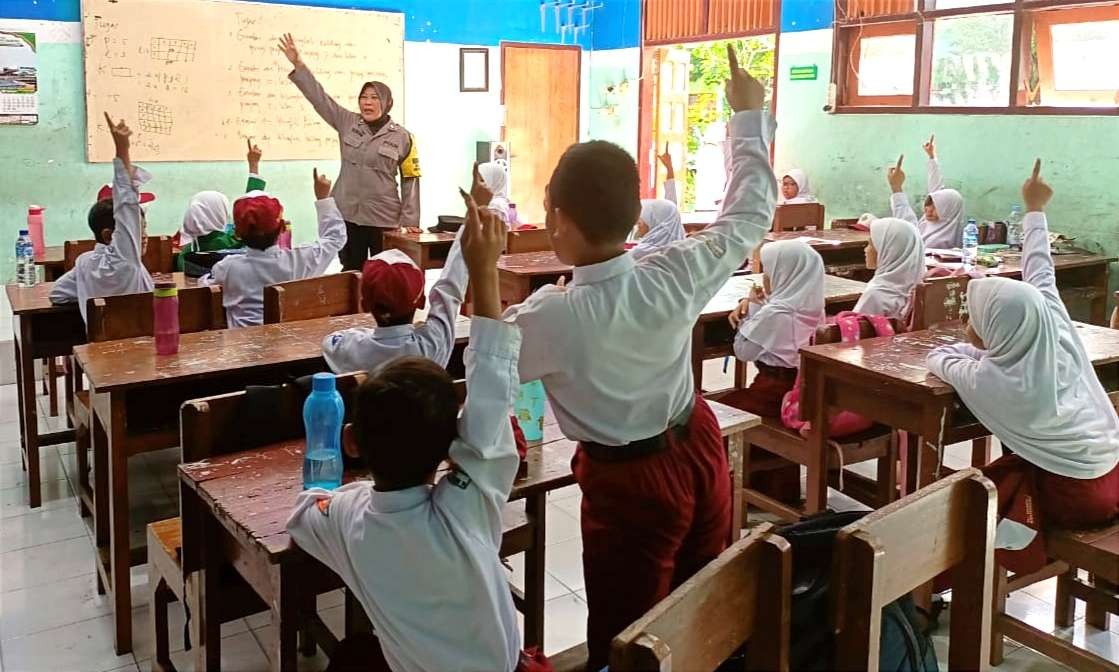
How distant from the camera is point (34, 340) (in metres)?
3.58

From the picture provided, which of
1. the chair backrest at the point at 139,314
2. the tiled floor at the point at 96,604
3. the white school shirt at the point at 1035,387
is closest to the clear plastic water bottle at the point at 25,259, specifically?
the tiled floor at the point at 96,604

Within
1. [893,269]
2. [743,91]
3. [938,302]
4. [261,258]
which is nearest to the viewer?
[743,91]

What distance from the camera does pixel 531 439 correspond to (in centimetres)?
216

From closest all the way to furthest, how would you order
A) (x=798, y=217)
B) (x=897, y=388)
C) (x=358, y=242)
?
(x=897, y=388)
(x=358, y=242)
(x=798, y=217)

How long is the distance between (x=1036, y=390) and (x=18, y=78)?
701 centimetres

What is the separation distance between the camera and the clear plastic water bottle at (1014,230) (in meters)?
6.13

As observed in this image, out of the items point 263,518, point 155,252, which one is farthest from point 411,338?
point 155,252

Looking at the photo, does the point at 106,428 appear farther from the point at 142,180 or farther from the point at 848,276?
the point at 848,276

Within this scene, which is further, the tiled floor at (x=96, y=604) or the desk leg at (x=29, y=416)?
the desk leg at (x=29, y=416)

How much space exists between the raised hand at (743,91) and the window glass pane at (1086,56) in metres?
5.17

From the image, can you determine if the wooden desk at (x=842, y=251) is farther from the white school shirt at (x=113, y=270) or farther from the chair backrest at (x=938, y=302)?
the white school shirt at (x=113, y=270)

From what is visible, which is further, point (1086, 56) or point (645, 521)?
point (1086, 56)

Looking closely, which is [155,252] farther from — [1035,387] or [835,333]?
[1035,387]

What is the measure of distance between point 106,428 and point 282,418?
76 cm
